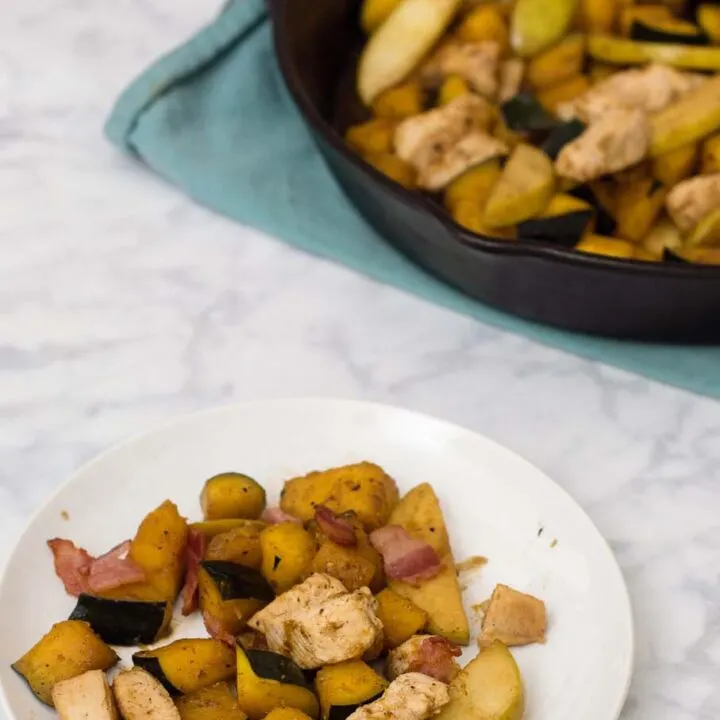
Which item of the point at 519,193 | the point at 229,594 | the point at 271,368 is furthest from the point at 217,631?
the point at 519,193

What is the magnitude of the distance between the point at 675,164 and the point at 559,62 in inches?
8.8

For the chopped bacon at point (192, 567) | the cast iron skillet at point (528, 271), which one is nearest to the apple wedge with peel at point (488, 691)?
the chopped bacon at point (192, 567)

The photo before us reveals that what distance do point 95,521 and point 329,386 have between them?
316 mm

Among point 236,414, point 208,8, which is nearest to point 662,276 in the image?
point 236,414

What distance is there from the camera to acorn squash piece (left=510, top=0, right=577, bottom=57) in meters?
1.36

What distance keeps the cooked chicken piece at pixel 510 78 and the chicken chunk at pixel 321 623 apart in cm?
73

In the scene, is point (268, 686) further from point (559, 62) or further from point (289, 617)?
point (559, 62)

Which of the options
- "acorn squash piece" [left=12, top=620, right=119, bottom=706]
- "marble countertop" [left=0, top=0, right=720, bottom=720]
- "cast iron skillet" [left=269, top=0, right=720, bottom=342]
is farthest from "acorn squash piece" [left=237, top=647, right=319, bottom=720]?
"cast iron skillet" [left=269, top=0, right=720, bottom=342]

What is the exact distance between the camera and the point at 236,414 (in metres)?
1.03

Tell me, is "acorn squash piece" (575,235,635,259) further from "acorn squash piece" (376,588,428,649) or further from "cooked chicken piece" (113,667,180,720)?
"cooked chicken piece" (113,667,180,720)

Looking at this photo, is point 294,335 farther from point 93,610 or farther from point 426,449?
point 93,610

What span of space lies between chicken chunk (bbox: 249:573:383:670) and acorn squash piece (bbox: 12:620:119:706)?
111mm

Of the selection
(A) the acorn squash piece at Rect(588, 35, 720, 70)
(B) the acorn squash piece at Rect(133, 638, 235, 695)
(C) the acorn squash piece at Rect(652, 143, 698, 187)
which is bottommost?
(B) the acorn squash piece at Rect(133, 638, 235, 695)

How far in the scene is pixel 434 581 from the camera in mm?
886
